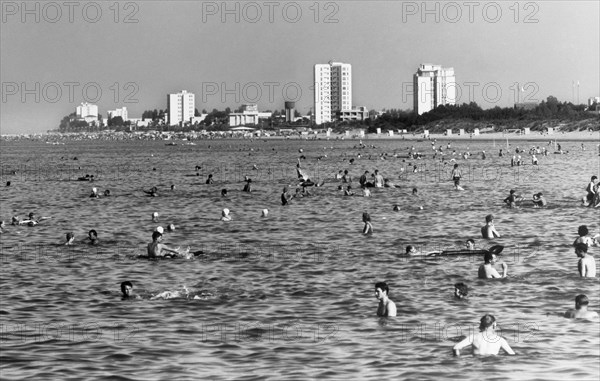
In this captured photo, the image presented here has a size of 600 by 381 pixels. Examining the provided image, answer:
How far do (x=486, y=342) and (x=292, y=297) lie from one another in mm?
7174

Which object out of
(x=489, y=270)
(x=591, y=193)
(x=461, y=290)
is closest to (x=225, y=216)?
(x=591, y=193)

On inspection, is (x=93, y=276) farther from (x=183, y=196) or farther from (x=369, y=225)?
(x=183, y=196)

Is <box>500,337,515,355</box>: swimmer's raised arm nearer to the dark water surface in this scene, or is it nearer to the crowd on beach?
the crowd on beach

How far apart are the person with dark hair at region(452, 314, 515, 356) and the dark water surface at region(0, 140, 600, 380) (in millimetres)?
193

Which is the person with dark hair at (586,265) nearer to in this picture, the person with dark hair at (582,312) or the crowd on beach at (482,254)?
the crowd on beach at (482,254)

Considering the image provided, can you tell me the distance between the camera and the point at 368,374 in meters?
15.5

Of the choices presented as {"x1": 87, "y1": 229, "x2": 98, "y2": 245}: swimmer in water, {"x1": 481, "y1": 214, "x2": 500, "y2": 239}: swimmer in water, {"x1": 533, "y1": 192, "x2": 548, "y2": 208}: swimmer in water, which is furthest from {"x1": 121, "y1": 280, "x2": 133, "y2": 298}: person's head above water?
{"x1": 533, "y1": 192, "x2": 548, "y2": 208}: swimmer in water

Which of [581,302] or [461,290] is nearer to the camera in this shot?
[581,302]

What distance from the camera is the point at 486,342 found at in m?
16.3

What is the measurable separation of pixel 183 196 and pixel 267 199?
6384 millimetres

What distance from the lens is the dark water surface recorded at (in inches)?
642

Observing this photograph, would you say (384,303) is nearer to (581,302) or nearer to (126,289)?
(581,302)

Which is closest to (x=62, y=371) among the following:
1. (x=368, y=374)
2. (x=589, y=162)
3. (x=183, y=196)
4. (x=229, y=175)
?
(x=368, y=374)

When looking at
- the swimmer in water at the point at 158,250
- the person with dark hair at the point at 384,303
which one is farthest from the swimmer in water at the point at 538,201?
the person with dark hair at the point at 384,303
